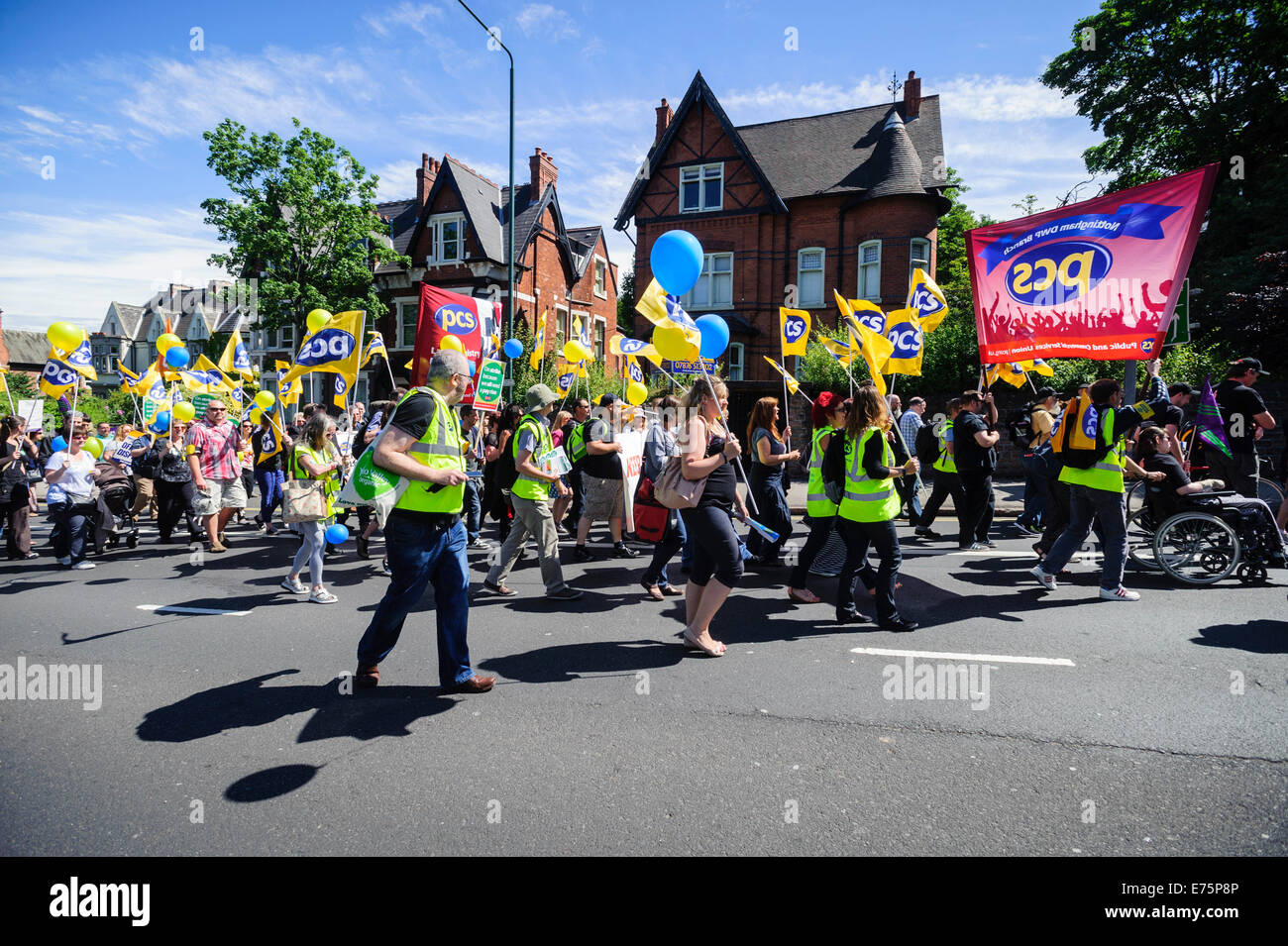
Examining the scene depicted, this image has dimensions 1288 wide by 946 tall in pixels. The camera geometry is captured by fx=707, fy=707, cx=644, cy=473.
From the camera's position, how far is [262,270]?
97.2 ft

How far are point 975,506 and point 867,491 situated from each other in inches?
156

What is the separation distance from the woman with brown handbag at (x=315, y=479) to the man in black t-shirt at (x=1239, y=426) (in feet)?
29.9

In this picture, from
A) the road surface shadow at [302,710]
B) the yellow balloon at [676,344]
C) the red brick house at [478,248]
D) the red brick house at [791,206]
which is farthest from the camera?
the red brick house at [478,248]

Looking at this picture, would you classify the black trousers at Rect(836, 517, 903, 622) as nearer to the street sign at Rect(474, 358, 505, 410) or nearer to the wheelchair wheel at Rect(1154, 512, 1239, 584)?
the wheelchair wheel at Rect(1154, 512, 1239, 584)

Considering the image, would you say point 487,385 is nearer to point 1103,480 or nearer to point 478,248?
point 1103,480

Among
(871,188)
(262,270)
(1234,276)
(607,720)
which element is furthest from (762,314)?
(607,720)

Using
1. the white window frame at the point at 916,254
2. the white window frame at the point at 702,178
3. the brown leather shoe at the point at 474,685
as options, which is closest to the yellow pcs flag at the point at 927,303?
the brown leather shoe at the point at 474,685

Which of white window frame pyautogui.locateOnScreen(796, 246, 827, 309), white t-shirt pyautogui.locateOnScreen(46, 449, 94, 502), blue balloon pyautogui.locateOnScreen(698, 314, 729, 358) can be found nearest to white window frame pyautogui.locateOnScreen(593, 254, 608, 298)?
white window frame pyautogui.locateOnScreen(796, 246, 827, 309)

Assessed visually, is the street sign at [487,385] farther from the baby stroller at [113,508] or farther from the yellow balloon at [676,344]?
the baby stroller at [113,508]

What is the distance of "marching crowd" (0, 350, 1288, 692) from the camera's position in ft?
13.4

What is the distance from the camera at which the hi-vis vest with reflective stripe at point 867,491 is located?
516cm

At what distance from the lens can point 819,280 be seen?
2456cm
